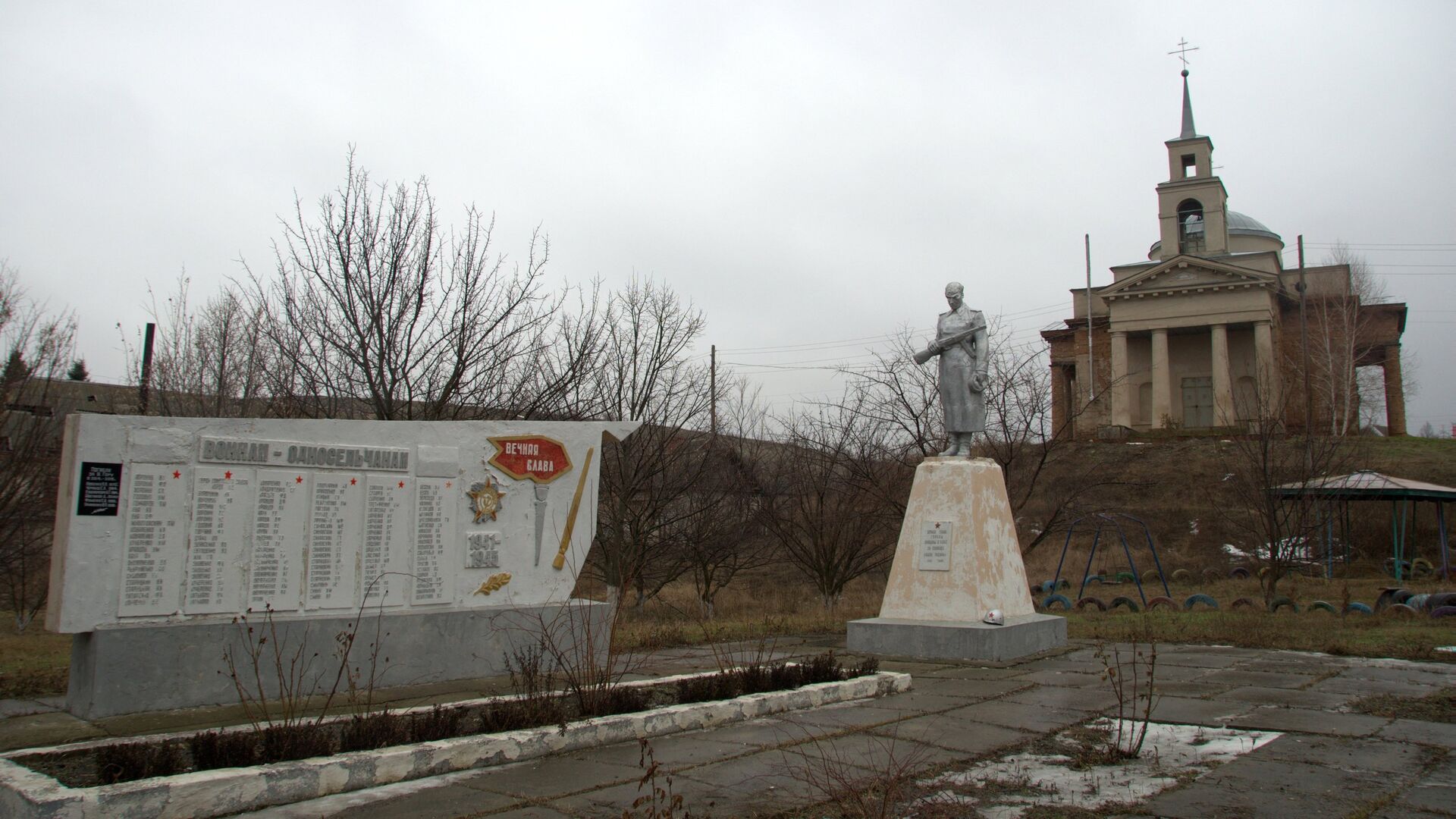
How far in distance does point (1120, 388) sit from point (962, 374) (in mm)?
33819

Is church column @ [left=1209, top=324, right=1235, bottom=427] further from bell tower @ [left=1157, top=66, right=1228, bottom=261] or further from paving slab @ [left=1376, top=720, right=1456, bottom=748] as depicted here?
paving slab @ [left=1376, top=720, right=1456, bottom=748]

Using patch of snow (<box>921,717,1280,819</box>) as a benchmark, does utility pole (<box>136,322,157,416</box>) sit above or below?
above

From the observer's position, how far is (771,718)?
620cm

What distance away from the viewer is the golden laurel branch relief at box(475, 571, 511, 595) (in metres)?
7.68

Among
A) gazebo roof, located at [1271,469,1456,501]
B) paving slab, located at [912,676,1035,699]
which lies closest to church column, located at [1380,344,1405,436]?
gazebo roof, located at [1271,469,1456,501]

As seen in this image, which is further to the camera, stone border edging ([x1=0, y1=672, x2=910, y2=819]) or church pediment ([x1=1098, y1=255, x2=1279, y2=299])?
church pediment ([x1=1098, y1=255, x2=1279, y2=299])

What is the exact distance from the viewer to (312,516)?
691cm

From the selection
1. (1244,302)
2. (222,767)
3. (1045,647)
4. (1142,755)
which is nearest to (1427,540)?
(1244,302)

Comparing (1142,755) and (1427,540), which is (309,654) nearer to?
(1142,755)

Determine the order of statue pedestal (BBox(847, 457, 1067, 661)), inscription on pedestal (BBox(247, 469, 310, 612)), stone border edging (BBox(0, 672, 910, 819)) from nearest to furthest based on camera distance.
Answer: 1. stone border edging (BBox(0, 672, 910, 819))
2. inscription on pedestal (BBox(247, 469, 310, 612))
3. statue pedestal (BBox(847, 457, 1067, 661))

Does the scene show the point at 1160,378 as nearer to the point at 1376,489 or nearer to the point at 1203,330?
the point at 1203,330

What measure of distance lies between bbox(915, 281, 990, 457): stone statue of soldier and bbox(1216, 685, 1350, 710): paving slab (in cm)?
394

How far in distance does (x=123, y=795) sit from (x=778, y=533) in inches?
576

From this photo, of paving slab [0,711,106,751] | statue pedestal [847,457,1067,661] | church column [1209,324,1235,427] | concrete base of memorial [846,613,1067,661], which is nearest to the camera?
paving slab [0,711,106,751]
